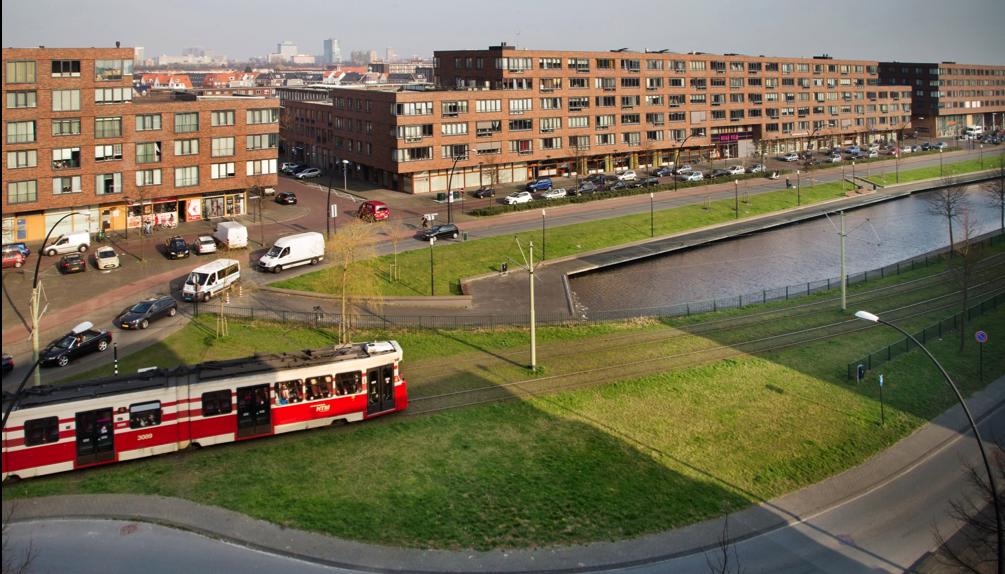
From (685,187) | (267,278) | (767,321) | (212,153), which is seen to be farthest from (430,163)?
(767,321)

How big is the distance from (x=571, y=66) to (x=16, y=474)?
8337cm

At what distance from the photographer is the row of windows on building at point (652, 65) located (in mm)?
96125

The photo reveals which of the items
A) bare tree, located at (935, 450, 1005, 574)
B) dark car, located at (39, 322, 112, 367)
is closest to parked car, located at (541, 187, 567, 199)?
dark car, located at (39, 322, 112, 367)

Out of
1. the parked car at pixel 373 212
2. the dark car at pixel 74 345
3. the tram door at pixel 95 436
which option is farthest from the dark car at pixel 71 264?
the tram door at pixel 95 436

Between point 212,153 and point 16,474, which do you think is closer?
point 16,474

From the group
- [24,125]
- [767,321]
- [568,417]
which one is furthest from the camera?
[24,125]

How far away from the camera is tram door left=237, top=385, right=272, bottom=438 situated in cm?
2984

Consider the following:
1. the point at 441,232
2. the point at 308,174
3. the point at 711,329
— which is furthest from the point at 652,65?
the point at 711,329

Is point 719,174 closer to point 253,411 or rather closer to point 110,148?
point 110,148

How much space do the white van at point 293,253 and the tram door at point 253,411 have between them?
25848 millimetres

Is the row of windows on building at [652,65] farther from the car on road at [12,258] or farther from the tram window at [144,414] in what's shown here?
the tram window at [144,414]

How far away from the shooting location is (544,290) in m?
56.1

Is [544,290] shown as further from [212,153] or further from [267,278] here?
[212,153]

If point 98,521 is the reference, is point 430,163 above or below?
above
